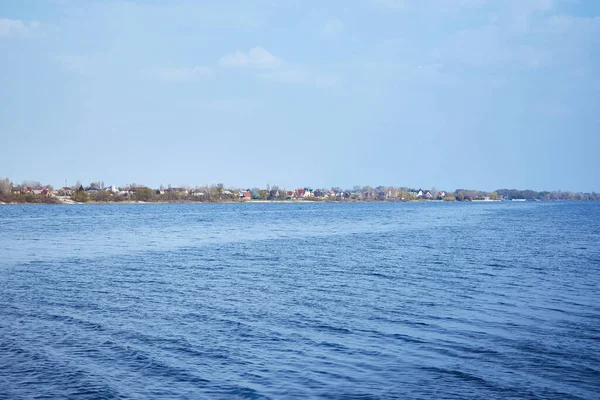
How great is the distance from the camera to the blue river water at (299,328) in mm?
12172

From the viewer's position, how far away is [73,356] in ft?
45.6

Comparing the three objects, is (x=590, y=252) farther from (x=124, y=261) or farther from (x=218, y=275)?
(x=124, y=261)

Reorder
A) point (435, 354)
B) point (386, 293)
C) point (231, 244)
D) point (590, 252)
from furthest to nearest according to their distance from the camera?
1. point (231, 244)
2. point (590, 252)
3. point (386, 293)
4. point (435, 354)

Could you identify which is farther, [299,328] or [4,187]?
[4,187]

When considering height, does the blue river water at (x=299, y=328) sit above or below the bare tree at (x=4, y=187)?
below

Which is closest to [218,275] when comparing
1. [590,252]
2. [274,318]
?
[274,318]

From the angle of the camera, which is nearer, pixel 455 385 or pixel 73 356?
pixel 455 385

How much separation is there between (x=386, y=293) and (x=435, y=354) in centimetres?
905

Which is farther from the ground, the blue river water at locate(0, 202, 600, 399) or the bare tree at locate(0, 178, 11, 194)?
the bare tree at locate(0, 178, 11, 194)

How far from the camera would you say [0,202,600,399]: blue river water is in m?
12.2

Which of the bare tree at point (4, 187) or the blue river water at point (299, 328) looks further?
the bare tree at point (4, 187)

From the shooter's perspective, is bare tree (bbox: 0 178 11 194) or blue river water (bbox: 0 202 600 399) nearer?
blue river water (bbox: 0 202 600 399)

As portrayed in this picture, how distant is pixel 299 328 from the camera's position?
17.1 m

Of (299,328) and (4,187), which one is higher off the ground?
(4,187)
